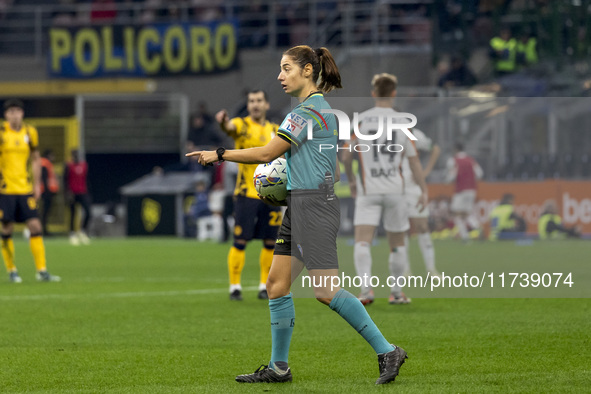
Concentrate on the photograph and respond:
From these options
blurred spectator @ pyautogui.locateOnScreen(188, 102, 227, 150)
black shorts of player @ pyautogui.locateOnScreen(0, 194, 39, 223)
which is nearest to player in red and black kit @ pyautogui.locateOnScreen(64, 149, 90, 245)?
blurred spectator @ pyautogui.locateOnScreen(188, 102, 227, 150)

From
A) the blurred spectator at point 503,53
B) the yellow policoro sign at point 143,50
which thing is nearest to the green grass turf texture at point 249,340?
the blurred spectator at point 503,53

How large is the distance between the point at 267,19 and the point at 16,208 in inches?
668

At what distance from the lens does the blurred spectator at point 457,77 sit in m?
25.6

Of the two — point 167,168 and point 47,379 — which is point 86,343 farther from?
point 167,168

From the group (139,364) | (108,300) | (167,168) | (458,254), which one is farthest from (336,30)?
(139,364)

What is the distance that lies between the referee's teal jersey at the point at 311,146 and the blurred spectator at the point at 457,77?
64.8 feet

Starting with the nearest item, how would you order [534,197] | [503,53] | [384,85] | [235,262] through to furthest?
[384,85]
[235,262]
[534,197]
[503,53]

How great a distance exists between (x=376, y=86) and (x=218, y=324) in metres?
2.81

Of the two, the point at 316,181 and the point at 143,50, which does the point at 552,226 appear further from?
the point at 143,50

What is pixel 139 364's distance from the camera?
7.22 meters

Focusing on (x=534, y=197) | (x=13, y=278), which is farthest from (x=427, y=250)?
(x=534, y=197)

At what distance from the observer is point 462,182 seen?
19359 millimetres

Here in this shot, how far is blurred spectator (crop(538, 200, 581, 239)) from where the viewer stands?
17.4 m

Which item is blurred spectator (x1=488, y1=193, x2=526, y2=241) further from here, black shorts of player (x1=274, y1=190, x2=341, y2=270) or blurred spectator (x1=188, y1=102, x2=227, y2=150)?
black shorts of player (x1=274, y1=190, x2=341, y2=270)
